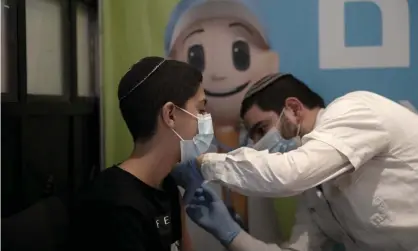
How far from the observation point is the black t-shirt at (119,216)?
150cm

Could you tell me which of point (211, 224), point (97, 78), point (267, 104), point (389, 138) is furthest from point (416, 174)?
point (97, 78)

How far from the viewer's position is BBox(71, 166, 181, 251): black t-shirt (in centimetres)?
150

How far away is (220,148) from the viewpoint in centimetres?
226

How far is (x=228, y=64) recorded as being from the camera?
2258 mm

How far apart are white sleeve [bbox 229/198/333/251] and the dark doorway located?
0.62 m

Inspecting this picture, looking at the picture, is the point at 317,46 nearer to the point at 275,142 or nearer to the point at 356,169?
the point at 275,142

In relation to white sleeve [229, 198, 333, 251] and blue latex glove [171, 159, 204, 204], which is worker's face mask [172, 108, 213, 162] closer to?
blue latex glove [171, 159, 204, 204]

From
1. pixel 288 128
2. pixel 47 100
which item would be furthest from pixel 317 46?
pixel 47 100

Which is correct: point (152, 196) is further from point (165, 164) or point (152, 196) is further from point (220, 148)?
point (220, 148)

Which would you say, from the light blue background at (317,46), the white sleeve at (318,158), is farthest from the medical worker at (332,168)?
the light blue background at (317,46)

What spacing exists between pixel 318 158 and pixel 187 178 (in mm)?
528

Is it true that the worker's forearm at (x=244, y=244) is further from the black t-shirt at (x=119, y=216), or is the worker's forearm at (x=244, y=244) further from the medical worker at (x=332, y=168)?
the black t-shirt at (x=119, y=216)

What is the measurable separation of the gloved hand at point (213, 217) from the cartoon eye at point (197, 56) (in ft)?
1.80

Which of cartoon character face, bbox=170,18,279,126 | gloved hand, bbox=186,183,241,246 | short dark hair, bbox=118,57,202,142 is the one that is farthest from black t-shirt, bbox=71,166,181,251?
cartoon character face, bbox=170,18,279,126
